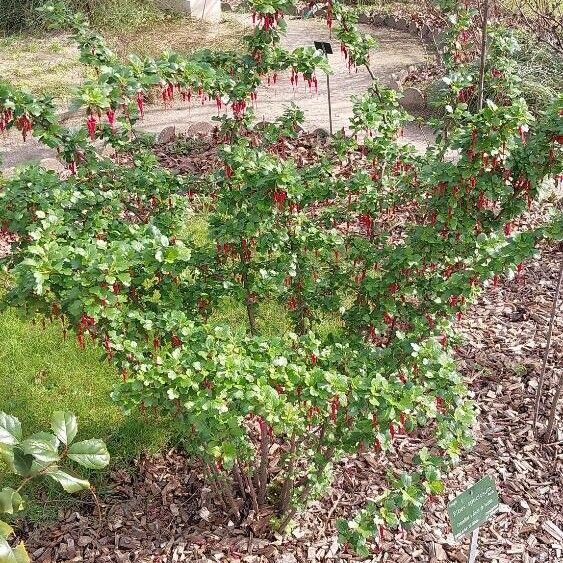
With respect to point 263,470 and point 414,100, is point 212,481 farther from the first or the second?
point 414,100

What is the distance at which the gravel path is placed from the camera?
6.49 m

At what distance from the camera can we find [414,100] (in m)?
6.95

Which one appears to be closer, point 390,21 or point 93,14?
point 93,14

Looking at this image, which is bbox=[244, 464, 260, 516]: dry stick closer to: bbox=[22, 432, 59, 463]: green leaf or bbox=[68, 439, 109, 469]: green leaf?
bbox=[68, 439, 109, 469]: green leaf

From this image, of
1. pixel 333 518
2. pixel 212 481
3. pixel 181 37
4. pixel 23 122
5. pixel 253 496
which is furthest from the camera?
pixel 181 37

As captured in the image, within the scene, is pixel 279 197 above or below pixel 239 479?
above

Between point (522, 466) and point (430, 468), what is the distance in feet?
3.91

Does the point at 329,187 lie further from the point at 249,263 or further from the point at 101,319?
the point at 101,319

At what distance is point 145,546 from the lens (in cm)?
280

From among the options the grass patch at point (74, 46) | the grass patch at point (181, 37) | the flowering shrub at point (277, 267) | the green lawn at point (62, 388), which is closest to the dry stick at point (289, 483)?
the flowering shrub at point (277, 267)

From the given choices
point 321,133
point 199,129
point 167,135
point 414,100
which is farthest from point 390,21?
point 167,135

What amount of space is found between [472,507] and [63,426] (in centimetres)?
139

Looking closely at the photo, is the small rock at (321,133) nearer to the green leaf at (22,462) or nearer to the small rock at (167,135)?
the small rock at (167,135)

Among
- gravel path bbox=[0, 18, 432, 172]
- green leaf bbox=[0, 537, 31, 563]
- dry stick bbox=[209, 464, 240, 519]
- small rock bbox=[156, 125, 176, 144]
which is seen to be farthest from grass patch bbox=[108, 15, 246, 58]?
green leaf bbox=[0, 537, 31, 563]
